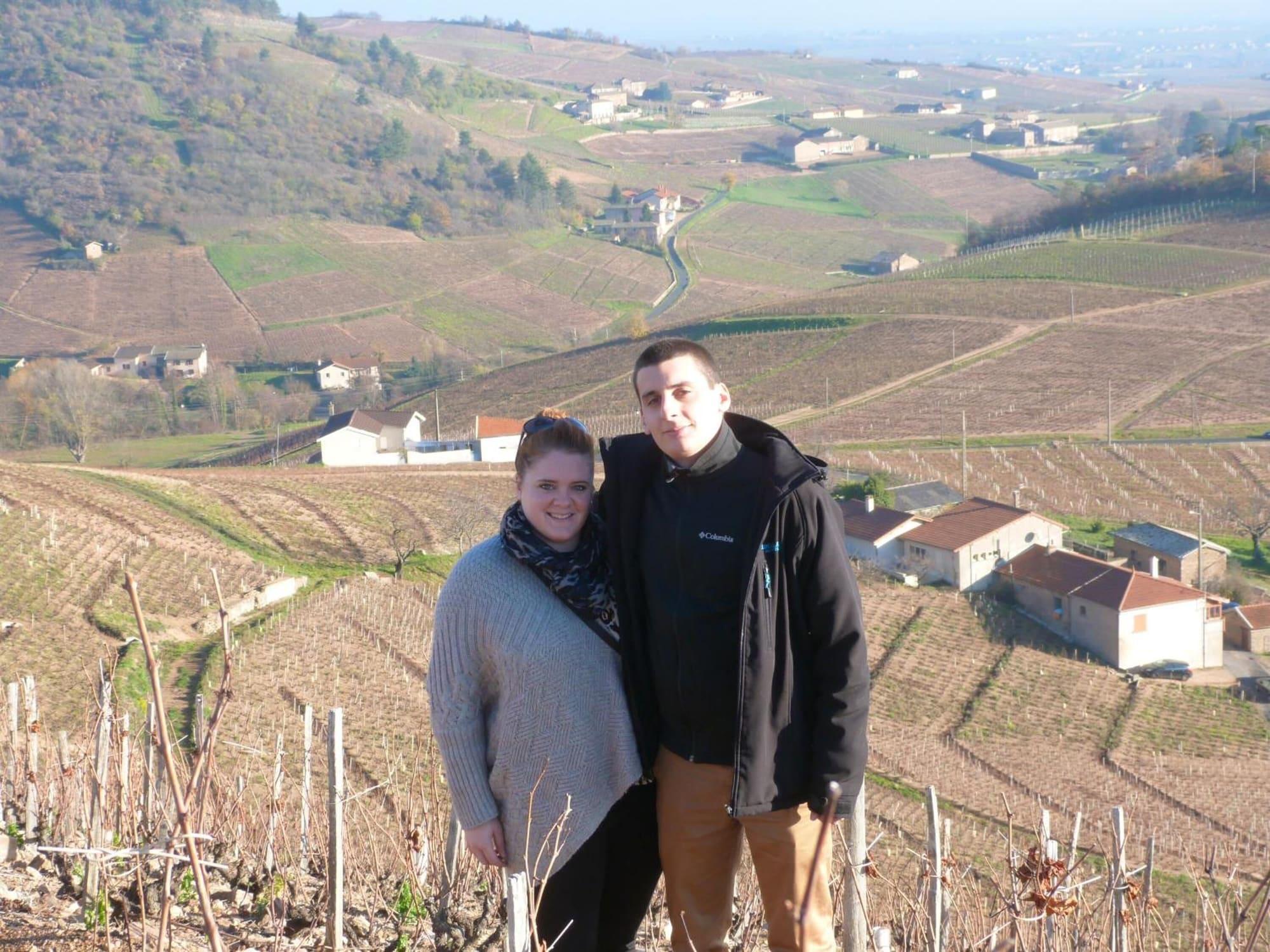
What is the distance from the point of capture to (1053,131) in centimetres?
11538

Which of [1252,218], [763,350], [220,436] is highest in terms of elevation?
[1252,218]

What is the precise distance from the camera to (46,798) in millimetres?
4277

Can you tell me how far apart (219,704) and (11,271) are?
236ft

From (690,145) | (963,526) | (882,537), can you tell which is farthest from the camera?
(690,145)

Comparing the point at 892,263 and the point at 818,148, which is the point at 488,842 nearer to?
the point at 892,263

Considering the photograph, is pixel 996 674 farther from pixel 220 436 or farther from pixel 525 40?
pixel 525 40

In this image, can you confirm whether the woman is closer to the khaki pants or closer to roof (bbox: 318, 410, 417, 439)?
the khaki pants

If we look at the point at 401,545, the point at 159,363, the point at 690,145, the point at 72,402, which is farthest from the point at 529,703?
the point at 690,145

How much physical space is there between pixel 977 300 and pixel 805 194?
47664 millimetres

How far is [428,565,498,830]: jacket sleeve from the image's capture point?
117 inches

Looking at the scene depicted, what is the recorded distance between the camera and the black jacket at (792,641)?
9.01 ft

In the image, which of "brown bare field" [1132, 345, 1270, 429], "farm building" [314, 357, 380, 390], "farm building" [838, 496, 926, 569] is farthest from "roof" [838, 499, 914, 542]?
"farm building" [314, 357, 380, 390]

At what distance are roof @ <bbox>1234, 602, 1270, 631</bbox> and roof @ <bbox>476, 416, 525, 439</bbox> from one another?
17233 millimetres

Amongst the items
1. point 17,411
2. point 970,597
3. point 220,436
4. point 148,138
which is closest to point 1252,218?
point 970,597
